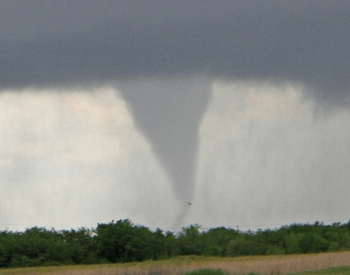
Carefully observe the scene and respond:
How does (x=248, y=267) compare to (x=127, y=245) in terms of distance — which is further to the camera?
(x=127, y=245)

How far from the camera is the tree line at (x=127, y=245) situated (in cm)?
8973

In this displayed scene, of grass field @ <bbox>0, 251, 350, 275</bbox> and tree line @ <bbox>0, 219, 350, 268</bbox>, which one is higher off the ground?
tree line @ <bbox>0, 219, 350, 268</bbox>

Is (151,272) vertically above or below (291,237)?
below

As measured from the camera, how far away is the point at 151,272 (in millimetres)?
39438

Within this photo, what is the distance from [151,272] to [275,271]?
30.2 ft

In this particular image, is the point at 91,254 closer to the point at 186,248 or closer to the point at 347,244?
the point at 186,248

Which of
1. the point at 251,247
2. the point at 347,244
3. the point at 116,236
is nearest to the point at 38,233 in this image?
the point at 116,236

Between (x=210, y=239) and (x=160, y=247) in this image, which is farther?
(x=210, y=239)

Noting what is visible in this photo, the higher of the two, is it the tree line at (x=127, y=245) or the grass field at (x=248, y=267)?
the tree line at (x=127, y=245)

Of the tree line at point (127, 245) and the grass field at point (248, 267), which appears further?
the tree line at point (127, 245)

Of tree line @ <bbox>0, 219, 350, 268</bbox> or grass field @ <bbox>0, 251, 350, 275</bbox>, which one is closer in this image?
grass field @ <bbox>0, 251, 350, 275</bbox>

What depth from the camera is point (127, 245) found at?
89.8m

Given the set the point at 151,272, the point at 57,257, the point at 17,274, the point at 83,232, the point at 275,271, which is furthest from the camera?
the point at 83,232

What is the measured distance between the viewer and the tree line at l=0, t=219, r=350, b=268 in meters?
89.7
